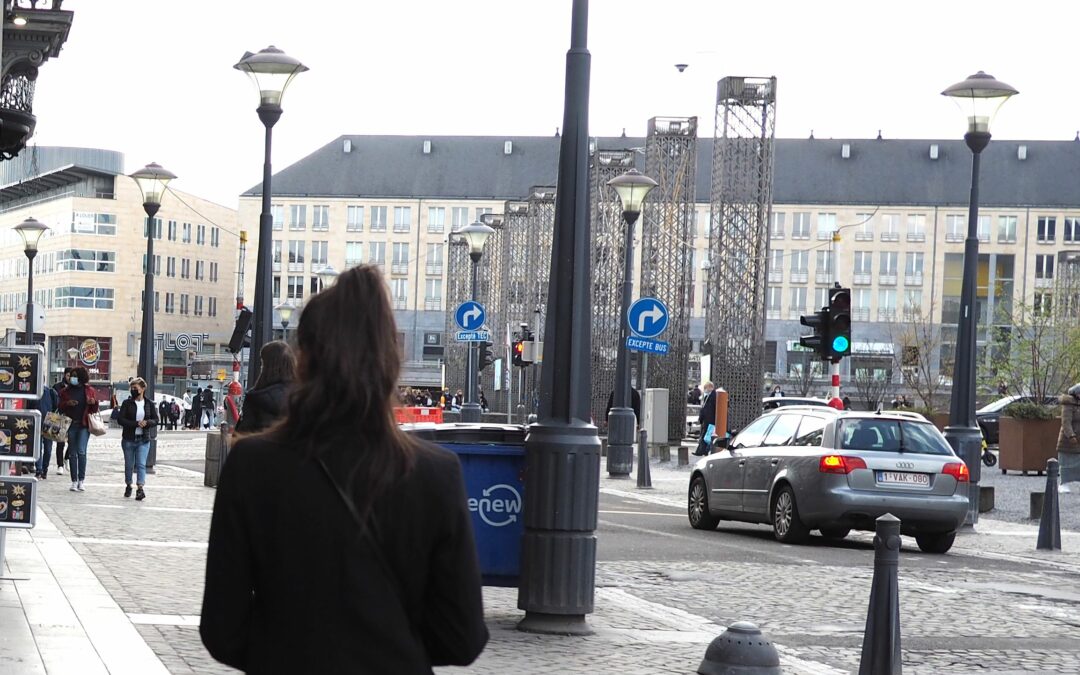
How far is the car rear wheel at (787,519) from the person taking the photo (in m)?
18.0

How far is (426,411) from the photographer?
3584 cm

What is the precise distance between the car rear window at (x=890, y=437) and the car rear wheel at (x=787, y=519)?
33.2 inches

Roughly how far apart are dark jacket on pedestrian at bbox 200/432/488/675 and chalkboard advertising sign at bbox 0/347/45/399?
895cm

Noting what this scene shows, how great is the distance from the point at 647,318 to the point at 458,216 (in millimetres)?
104731

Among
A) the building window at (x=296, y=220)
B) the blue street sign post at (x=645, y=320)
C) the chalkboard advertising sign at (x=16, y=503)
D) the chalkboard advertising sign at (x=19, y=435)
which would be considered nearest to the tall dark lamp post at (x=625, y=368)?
the blue street sign post at (x=645, y=320)

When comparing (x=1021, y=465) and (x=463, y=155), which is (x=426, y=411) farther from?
(x=463, y=155)

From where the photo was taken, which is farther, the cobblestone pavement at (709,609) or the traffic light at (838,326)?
the traffic light at (838,326)

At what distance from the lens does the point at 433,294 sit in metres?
133

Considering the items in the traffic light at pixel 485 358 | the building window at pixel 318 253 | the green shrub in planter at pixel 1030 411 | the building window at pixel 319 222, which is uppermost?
the building window at pixel 319 222

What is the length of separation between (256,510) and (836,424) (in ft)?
49.5

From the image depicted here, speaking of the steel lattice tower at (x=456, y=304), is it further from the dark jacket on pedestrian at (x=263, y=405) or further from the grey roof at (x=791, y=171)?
the dark jacket on pedestrian at (x=263, y=405)

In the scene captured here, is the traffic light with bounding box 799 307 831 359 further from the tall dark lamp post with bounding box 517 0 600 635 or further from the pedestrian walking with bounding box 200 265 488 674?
the pedestrian walking with bounding box 200 265 488 674

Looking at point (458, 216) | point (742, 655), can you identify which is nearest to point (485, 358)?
point (742, 655)

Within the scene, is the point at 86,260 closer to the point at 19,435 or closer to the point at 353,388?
the point at 19,435
